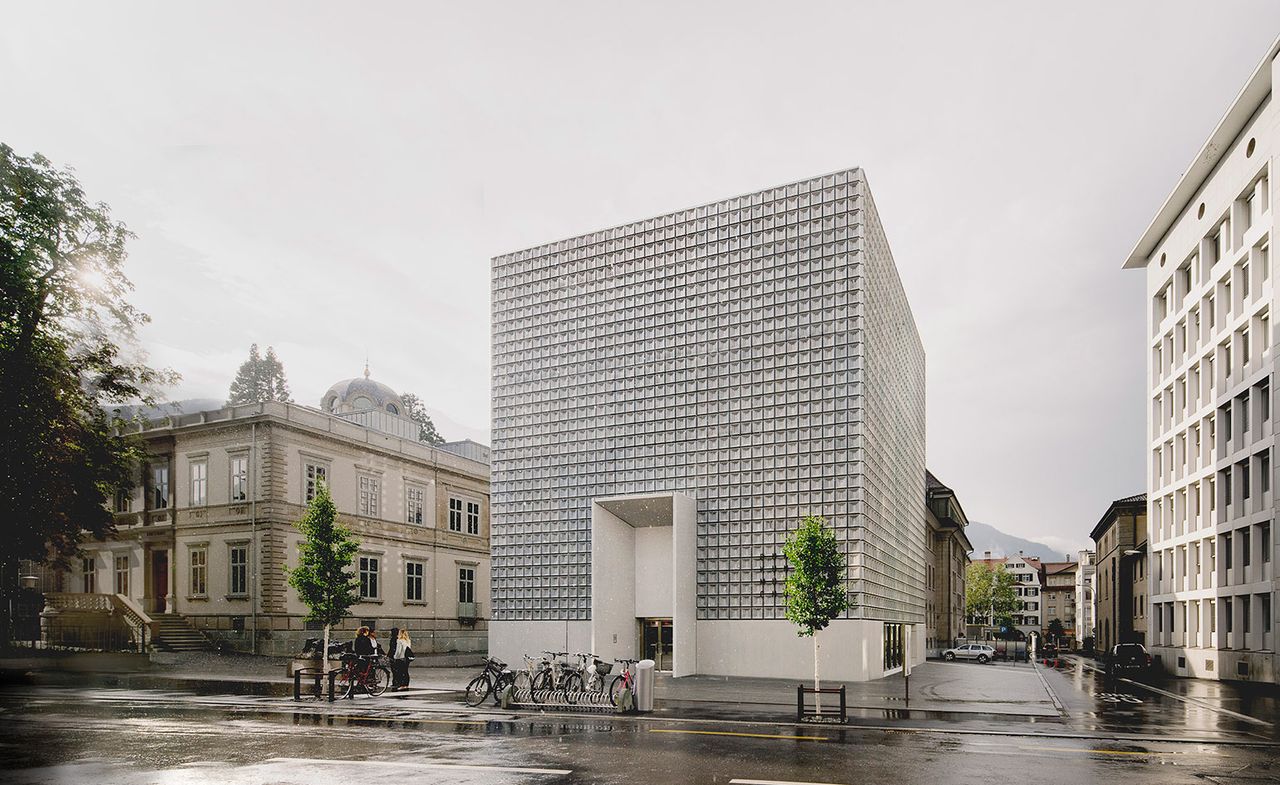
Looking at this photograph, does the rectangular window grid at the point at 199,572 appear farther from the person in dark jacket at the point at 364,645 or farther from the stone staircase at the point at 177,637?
the person in dark jacket at the point at 364,645

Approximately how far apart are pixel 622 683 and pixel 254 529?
90.1 ft

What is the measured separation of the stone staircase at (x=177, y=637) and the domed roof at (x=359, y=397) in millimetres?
20539

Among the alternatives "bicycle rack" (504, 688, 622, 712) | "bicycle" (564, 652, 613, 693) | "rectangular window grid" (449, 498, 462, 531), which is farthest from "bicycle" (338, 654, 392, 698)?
"rectangular window grid" (449, 498, 462, 531)

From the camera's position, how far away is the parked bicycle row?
22688 millimetres

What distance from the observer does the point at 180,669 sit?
37.1m

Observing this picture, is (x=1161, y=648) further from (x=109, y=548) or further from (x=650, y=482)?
(x=109, y=548)

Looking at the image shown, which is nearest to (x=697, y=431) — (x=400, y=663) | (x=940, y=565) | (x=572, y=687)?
(x=400, y=663)

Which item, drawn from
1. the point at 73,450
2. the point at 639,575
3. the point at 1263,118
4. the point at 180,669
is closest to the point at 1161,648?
the point at 1263,118

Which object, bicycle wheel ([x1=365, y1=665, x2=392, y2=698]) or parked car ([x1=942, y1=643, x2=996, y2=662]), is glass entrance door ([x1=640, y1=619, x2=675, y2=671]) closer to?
bicycle wheel ([x1=365, y1=665, x2=392, y2=698])

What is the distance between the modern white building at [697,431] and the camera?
1352 inches

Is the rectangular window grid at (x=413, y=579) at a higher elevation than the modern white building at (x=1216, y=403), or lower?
lower

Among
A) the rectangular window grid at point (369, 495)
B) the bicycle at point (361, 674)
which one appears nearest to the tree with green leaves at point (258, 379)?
the rectangular window grid at point (369, 495)

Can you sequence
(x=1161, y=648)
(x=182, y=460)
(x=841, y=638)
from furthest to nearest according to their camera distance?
(x=1161, y=648)
(x=182, y=460)
(x=841, y=638)

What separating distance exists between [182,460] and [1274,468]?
158ft
